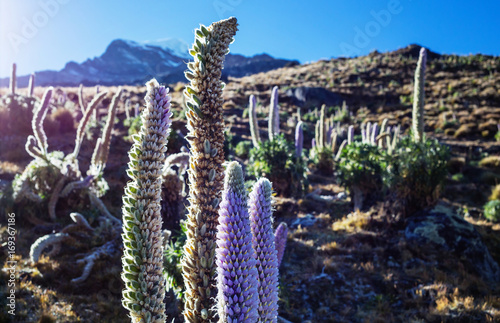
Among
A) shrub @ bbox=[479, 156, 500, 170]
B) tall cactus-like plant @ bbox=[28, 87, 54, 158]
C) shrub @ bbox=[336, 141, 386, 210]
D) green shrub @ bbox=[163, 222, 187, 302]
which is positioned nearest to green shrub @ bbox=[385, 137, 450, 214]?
shrub @ bbox=[336, 141, 386, 210]

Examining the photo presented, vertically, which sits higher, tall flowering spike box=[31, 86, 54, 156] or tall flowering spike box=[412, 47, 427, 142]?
tall flowering spike box=[412, 47, 427, 142]

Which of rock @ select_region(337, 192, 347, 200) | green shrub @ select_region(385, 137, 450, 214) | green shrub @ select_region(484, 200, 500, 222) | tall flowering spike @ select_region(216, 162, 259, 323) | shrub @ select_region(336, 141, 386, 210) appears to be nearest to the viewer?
tall flowering spike @ select_region(216, 162, 259, 323)

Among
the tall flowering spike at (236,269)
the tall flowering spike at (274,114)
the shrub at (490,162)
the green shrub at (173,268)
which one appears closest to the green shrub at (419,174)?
the tall flowering spike at (274,114)

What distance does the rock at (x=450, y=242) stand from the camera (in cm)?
697

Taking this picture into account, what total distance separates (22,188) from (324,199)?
849 centimetres

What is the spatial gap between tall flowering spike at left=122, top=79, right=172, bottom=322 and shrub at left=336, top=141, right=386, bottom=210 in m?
8.73

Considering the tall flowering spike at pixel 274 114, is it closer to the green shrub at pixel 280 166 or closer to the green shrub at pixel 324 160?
the green shrub at pixel 280 166

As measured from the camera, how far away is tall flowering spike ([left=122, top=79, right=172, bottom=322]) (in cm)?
158

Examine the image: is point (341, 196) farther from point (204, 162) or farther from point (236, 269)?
point (236, 269)

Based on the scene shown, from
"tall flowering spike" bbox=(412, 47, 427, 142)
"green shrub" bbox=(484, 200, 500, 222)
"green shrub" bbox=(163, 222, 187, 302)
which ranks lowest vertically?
"green shrub" bbox=(163, 222, 187, 302)

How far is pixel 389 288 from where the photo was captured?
6.16m

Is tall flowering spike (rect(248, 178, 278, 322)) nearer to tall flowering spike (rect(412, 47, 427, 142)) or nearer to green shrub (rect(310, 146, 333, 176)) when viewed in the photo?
tall flowering spike (rect(412, 47, 427, 142))

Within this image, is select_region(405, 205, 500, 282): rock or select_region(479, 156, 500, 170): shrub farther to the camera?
select_region(479, 156, 500, 170): shrub

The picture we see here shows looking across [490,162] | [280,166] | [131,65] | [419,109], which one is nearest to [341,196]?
[280,166]
